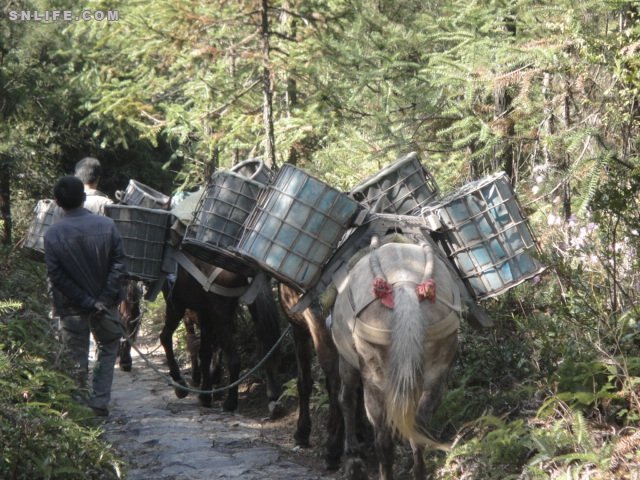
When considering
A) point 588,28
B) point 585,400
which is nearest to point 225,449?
point 585,400

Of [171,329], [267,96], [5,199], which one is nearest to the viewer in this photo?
[267,96]

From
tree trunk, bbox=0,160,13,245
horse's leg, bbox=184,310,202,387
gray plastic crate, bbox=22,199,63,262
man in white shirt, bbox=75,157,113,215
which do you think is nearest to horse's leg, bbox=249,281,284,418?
horse's leg, bbox=184,310,202,387

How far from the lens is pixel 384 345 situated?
5.74 m

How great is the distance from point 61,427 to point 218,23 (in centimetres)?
618

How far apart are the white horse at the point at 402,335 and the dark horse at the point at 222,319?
10.5 ft

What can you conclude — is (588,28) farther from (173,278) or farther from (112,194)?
(112,194)

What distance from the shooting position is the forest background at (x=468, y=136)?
236 inches

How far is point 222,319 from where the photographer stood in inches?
390

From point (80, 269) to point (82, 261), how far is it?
0.07 m

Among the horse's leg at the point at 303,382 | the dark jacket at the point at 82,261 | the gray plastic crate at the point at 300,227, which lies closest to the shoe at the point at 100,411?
the dark jacket at the point at 82,261

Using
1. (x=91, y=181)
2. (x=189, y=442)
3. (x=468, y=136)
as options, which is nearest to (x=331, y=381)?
(x=189, y=442)

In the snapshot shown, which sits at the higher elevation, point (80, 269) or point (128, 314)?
point (80, 269)

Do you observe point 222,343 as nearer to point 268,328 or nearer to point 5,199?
point 268,328

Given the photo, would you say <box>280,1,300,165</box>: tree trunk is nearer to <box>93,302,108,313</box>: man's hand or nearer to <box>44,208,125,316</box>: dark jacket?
<box>44,208,125,316</box>: dark jacket
